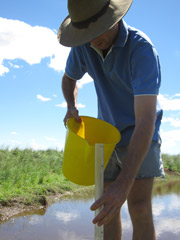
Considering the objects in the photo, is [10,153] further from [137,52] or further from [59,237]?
[137,52]

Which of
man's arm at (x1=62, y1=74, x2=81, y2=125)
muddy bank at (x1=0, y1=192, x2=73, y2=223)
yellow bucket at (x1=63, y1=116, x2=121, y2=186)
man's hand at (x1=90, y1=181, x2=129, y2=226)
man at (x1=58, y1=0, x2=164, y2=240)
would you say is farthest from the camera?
muddy bank at (x1=0, y1=192, x2=73, y2=223)

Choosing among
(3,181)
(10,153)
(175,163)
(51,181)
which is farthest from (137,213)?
(175,163)

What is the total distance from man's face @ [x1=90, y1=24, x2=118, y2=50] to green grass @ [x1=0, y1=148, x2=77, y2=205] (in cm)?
280

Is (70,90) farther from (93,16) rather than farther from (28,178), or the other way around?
(28,178)

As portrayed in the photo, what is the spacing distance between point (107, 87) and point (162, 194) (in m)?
3.93

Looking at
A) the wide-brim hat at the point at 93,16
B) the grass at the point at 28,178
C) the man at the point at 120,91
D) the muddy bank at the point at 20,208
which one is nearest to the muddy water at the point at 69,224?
the muddy bank at the point at 20,208

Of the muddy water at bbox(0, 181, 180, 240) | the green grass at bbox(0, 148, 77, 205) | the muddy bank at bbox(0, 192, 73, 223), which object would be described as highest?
the green grass at bbox(0, 148, 77, 205)

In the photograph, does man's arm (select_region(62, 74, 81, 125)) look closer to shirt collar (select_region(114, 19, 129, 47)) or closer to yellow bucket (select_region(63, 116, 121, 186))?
yellow bucket (select_region(63, 116, 121, 186))

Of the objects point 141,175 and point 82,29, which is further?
point 141,175

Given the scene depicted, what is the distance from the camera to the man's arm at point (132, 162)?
1.12 m

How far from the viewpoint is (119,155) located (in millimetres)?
1843

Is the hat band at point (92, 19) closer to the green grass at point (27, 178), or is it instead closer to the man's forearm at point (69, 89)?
the man's forearm at point (69, 89)

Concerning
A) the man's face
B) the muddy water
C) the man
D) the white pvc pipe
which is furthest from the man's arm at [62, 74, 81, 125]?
the muddy water

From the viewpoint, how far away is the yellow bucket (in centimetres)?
149
